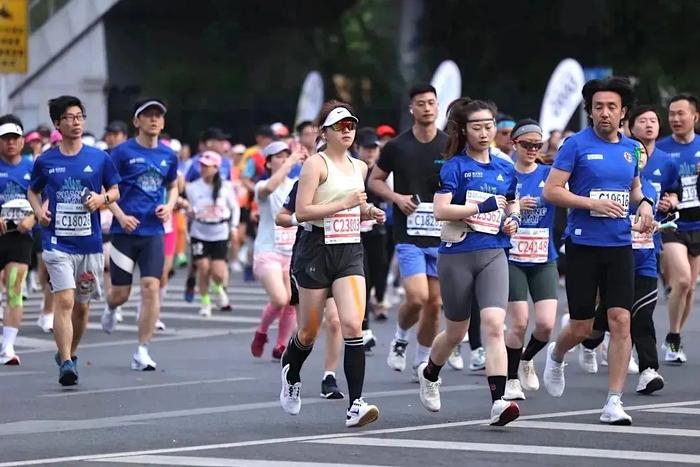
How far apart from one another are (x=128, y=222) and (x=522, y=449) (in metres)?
5.36

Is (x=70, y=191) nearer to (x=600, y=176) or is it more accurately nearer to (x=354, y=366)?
(x=354, y=366)

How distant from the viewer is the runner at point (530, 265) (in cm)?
1262

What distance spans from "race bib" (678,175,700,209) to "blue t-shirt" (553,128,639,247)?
394 cm

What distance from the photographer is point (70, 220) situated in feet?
44.8

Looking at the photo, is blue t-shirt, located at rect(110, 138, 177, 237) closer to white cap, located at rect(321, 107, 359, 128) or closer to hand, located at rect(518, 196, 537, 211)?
hand, located at rect(518, 196, 537, 211)

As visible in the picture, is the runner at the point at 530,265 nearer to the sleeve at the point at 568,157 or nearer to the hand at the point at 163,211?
the sleeve at the point at 568,157

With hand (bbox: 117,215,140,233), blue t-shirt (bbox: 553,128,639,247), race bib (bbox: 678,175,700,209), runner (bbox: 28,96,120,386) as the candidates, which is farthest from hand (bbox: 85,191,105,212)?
race bib (bbox: 678,175,700,209)

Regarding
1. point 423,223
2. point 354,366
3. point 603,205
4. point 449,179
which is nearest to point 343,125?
point 449,179

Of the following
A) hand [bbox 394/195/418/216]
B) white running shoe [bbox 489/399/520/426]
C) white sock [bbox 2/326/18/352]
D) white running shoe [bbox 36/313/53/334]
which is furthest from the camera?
white running shoe [bbox 36/313/53/334]

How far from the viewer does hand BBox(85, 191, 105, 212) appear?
44.4 feet

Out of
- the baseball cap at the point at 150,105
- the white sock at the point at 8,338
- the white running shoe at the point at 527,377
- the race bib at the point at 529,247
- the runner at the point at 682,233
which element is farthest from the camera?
the white sock at the point at 8,338

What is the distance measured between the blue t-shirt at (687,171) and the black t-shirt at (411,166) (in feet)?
7.47

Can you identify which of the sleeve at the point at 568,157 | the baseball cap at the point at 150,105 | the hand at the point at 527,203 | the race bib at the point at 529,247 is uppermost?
the baseball cap at the point at 150,105

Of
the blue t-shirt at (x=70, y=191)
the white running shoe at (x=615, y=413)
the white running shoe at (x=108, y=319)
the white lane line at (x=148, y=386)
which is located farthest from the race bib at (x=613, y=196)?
the white running shoe at (x=108, y=319)
